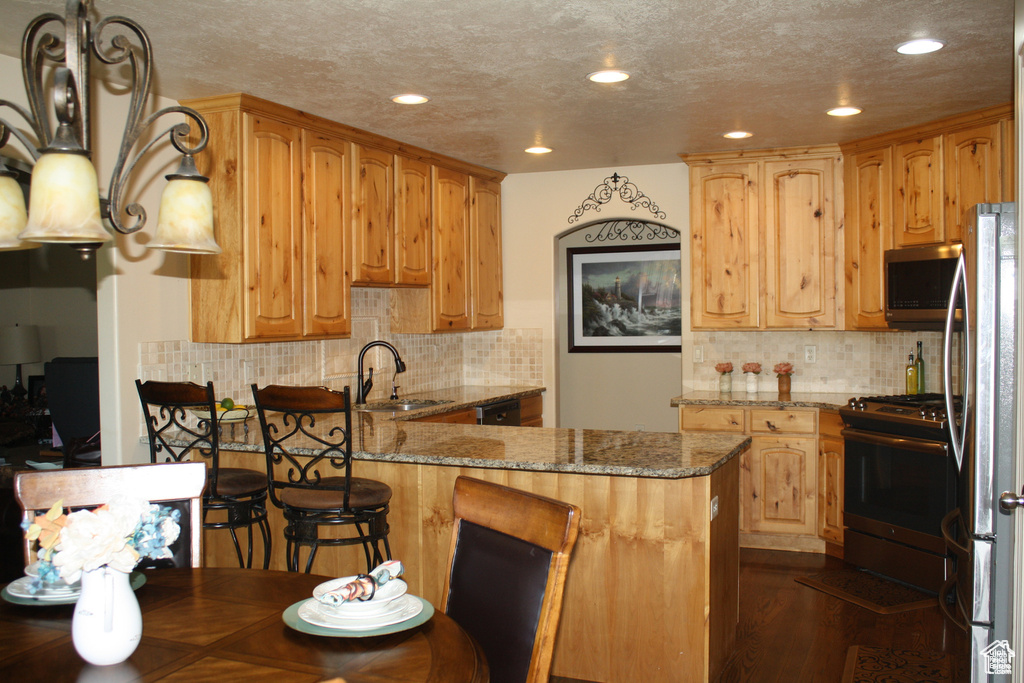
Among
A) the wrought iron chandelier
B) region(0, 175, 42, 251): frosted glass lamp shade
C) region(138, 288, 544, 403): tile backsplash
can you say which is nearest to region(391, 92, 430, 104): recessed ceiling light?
region(138, 288, 544, 403): tile backsplash

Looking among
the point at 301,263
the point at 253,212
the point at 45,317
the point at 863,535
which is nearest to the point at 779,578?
the point at 863,535

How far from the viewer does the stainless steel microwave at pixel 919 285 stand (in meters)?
4.12

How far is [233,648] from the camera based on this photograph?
148 cm

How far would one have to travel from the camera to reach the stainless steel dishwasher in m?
5.03

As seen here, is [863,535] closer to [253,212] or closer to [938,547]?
[938,547]

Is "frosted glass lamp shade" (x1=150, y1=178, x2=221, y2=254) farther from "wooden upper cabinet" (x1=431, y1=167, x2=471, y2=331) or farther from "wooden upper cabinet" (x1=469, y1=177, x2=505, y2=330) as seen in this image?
"wooden upper cabinet" (x1=469, y1=177, x2=505, y2=330)

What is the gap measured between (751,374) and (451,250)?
203 centimetres

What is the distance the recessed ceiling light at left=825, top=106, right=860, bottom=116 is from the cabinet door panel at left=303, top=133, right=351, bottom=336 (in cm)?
243

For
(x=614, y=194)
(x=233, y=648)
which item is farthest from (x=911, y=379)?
(x=233, y=648)

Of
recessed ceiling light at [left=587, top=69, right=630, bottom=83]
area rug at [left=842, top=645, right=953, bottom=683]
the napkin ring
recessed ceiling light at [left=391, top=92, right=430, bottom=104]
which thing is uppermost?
recessed ceiling light at [left=391, top=92, right=430, bottom=104]

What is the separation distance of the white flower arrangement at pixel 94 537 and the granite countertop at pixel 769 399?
382 cm

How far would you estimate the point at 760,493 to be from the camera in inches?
189

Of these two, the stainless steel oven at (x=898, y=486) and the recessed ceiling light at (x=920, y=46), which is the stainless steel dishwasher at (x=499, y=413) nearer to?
the stainless steel oven at (x=898, y=486)

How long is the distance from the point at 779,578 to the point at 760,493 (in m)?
0.62
